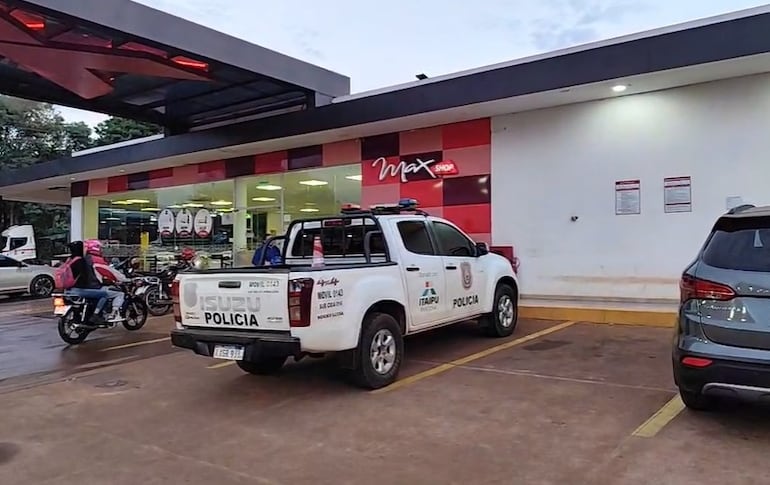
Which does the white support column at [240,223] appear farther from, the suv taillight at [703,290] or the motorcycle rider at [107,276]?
the suv taillight at [703,290]

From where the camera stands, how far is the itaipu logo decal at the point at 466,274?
7.61 m

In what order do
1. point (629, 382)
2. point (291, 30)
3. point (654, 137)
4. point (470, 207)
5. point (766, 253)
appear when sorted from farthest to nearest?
point (291, 30), point (470, 207), point (654, 137), point (629, 382), point (766, 253)

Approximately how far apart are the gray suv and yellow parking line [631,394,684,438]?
380 mm

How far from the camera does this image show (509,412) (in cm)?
507

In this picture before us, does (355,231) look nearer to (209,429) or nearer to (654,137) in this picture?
(209,429)

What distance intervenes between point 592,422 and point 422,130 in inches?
328

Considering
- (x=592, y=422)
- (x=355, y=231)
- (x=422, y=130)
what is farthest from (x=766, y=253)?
(x=422, y=130)

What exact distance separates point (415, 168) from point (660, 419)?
26.9 feet

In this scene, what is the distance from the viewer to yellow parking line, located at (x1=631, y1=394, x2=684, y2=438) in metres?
4.46

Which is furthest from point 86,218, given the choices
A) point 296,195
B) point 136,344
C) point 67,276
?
point 136,344

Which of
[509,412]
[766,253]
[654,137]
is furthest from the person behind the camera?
[654,137]

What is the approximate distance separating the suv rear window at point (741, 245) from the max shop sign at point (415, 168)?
7.42 metres

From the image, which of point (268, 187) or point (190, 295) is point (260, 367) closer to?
point (190, 295)

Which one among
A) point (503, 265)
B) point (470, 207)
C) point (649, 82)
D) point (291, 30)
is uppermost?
point (291, 30)
